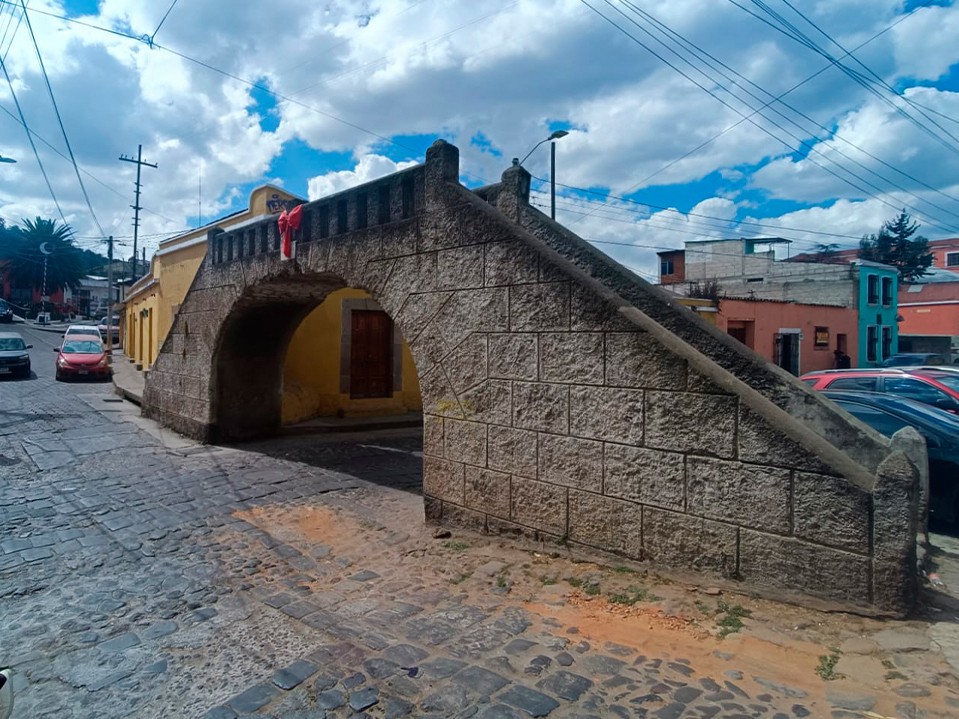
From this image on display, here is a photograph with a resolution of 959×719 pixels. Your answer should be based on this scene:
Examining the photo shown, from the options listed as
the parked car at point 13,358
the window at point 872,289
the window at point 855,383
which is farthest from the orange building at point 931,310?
the parked car at point 13,358

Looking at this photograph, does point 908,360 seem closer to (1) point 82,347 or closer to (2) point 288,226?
(2) point 288,226

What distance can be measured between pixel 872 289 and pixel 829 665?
1324 inches

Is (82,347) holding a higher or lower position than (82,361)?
higher

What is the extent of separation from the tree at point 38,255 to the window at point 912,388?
64639 millimetres

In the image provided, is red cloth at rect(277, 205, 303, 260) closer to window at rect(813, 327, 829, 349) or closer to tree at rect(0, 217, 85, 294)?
window at rect(813, 327, 829, 349)

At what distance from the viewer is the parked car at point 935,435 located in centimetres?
576

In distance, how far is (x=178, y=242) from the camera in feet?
52.6

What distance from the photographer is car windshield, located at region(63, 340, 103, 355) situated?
19.5 meters

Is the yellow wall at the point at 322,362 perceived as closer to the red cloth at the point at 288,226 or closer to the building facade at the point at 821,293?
the red cloth at the point at 288,226

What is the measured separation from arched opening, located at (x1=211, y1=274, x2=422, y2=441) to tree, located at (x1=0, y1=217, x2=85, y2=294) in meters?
55.6

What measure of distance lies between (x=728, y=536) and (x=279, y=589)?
3.20m

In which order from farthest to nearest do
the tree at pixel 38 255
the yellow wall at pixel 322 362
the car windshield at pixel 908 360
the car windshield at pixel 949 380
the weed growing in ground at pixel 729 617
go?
the tree at pixel 38 255 < the car windshield at pixel 908 360 < the yellow wall at pixel 322 362 < the car windshield at pixel 949 380 < the weed growing in ground at pixel 729 617

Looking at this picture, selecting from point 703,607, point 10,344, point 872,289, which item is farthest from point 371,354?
point 872,289

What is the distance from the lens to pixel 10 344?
19141 millimetres
